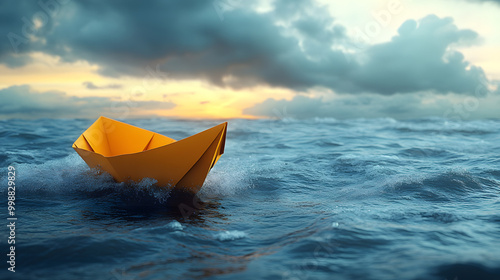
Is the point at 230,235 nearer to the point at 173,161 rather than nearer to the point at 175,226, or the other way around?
the point at 175,226

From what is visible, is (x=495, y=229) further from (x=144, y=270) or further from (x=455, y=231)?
(x=144, y=270)

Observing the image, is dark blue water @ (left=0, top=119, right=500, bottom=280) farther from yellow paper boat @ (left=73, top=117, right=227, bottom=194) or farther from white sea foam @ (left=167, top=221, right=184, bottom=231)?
yellow paper boat @ (left=73, top=117, right=227, bottom=194)

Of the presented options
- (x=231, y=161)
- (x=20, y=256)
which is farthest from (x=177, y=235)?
(x=231, y=161)

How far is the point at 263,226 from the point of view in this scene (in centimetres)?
526

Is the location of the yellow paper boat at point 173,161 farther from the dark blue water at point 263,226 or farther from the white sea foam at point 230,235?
the white sea foam at point 230,235

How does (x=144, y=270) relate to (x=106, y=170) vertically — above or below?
below

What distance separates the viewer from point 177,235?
4676mm

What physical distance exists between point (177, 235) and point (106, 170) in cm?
315

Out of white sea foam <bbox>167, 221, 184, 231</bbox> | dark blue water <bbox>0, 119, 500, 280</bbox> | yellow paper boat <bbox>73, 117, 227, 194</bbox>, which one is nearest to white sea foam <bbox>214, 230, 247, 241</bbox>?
dark blue water <bbox>0, 119, 500, 280</bbox>

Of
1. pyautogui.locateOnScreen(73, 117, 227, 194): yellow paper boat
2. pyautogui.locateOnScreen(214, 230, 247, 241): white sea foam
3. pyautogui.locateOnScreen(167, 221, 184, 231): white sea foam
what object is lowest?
pyautogui.locateOnScreen(214, 230, 247, 241): white sea foam

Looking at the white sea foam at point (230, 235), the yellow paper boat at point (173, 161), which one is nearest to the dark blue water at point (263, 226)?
the white sea foam at point (230, 235)

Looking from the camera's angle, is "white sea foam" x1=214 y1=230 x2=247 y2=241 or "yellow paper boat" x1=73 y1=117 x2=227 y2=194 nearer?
"white sea foam" x1=214 y1=230 x2=247 y2=241

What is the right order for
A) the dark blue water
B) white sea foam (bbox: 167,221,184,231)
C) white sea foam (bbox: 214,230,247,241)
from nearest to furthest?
the dark blue water
white sea foam (bbox: 214,230,247,241)
white sea foam (bbox: 167,221,184,231)

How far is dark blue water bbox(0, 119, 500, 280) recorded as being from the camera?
147 inches
